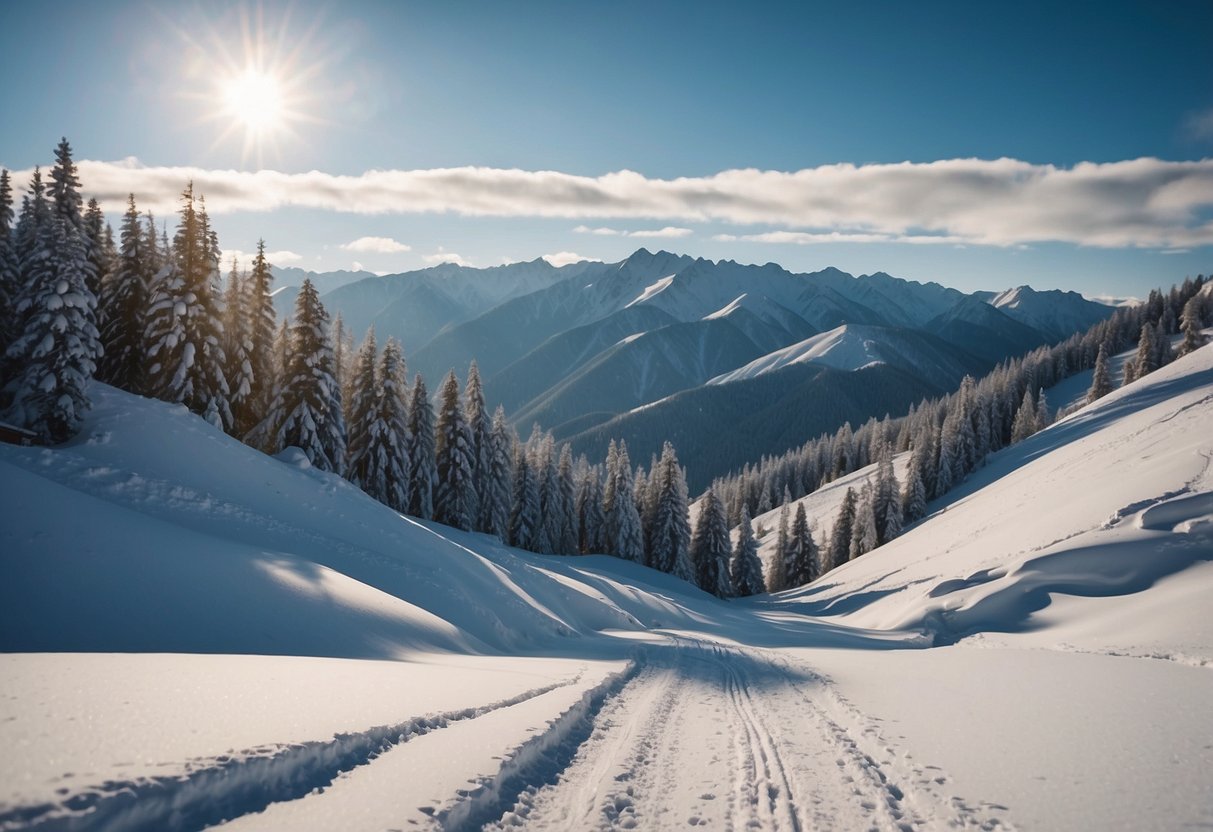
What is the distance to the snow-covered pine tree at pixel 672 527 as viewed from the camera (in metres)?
54.8

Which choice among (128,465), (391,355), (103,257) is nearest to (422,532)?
(128,465)

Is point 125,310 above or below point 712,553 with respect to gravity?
above

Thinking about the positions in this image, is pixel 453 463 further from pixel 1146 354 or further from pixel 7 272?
pixel 1146 354

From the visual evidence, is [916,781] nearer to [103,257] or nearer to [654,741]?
[654,741]

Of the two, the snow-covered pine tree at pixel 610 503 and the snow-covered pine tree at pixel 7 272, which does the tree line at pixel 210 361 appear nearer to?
the snow-covered pine tree at pixel 7 272

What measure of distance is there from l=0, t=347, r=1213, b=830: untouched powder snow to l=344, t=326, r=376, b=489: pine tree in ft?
40.9

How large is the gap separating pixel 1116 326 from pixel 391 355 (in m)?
171

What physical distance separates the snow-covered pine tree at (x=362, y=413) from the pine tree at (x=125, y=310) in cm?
1098

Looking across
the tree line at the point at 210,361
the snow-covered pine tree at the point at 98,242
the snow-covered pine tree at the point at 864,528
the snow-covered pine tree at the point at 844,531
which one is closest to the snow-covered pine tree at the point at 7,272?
the tree line at the point at 210,361

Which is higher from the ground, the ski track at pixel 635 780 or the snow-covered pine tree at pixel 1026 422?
the snow-covered pine tree at pixel 1026 422

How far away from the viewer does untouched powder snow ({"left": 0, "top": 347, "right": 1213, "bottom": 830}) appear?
5.25 m

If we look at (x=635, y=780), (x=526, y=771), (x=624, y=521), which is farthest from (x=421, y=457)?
(x=635, y=780)

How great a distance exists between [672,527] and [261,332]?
1464 inches

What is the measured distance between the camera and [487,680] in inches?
387
